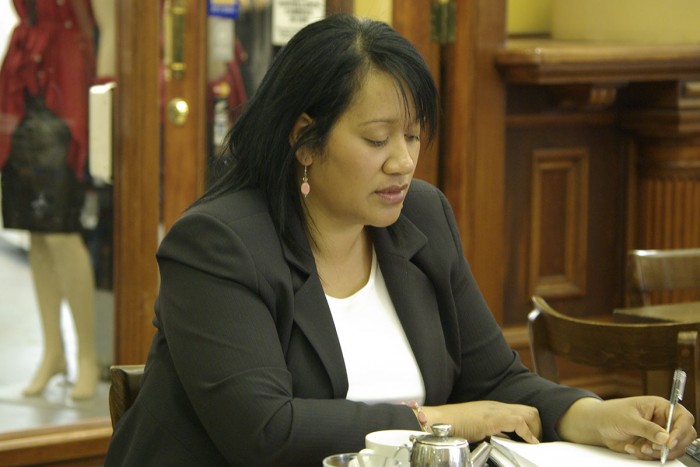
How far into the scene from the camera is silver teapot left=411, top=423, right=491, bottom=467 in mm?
1412

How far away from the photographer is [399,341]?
202 centimetres

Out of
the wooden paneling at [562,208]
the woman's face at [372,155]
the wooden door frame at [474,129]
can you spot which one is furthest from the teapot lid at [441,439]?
the wooden paneling at [562,208]

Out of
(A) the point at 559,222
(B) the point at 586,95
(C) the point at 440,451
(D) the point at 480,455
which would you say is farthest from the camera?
(A) the point at 559,222

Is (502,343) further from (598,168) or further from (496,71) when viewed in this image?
(598,168)

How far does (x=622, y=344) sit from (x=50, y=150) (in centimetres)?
188

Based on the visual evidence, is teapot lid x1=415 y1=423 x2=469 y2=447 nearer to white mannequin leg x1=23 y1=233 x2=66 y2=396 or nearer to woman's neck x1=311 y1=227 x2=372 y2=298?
woman's neck x1=311 y1=227 x2=372 y2=298

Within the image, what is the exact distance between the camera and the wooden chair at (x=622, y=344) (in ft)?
7.55

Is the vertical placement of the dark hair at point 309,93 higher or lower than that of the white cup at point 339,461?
higher

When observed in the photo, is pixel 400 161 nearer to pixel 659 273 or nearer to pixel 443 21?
pixel 659 273

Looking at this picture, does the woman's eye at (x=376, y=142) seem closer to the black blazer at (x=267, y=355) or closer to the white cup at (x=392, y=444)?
the black blazer at (x=267, y=355)

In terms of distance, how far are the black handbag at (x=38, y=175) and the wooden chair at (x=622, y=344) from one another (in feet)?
5.45

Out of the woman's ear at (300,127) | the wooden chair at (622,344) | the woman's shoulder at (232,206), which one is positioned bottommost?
the wooden chair at (622,344)

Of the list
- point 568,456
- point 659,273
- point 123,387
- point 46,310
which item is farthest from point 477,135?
point 568,456

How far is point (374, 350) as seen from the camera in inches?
78.1
